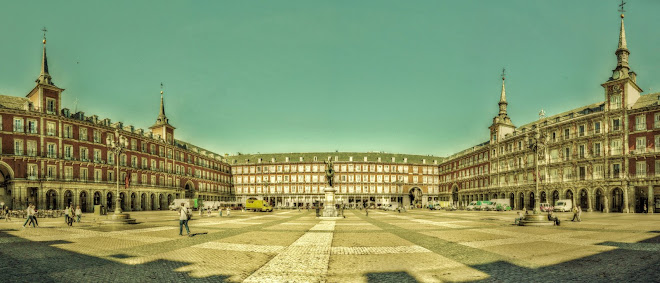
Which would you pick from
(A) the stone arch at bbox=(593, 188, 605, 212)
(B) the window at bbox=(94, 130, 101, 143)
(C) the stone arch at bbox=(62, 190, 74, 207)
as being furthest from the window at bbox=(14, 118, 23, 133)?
(A) the stone arch at bbox=(593, 188, 605, 212)

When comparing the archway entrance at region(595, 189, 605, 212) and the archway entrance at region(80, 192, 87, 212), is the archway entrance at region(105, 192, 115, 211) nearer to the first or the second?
the archway entrance at region(80, 192, 87, 212)

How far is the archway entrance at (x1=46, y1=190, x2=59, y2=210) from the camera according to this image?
155 ft

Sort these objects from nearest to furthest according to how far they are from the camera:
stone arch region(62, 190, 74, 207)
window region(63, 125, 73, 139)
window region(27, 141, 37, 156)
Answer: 1. window region(27, 141, 37, 156)
2. stone arch region(62, 190, 74, 207)
3. window region(63, 125, 73, 139)

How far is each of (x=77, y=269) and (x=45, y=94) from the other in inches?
1987

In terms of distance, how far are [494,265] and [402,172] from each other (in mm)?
94563

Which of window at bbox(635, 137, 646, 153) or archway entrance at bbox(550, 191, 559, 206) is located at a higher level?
window at bbox(635, 137, 646, 153)

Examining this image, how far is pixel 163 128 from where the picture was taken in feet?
246

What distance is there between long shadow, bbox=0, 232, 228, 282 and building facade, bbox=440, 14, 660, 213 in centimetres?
3486

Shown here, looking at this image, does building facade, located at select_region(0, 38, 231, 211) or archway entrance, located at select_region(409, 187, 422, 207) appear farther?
archway entrance, located at select_region(409, 187, 422, 207)

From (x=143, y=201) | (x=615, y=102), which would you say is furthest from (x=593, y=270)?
(x=143, y=201)

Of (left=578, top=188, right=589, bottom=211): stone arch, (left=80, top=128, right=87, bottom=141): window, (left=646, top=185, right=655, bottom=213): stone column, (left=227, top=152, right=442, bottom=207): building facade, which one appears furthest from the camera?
(left=227, top=152, right=442, bottom=207): building facade

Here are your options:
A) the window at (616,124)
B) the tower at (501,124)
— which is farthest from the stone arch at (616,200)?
the tower at (501,124)

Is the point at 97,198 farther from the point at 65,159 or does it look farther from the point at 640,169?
the point at 640,169

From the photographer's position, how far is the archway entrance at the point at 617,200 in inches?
1836
